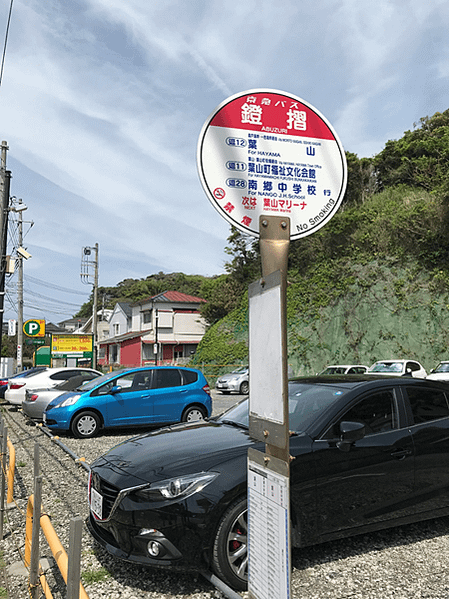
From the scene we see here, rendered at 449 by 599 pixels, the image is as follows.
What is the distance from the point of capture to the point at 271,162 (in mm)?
2461

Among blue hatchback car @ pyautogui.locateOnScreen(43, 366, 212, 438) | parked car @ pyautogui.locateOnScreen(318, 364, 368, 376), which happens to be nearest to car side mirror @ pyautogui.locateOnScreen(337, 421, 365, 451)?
blue hatchback car @ pyautogui.locateOnScreen(43, 366, 212, 438)

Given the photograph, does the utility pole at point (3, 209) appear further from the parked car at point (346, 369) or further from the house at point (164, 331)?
the house at point (164, 331)

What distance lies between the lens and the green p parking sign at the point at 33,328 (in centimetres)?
2962

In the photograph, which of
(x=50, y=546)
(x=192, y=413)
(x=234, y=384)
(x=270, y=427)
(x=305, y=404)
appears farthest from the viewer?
(x=234, y=384)

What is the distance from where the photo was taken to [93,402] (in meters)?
11.4

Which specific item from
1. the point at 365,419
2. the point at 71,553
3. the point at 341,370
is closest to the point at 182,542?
the point at 71,553

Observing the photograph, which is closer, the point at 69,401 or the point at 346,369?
the point at 69,401

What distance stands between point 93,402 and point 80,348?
57.7 ft

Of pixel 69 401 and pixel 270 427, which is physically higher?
pixel 270 427

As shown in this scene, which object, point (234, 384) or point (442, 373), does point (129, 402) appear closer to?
point (442, 373)

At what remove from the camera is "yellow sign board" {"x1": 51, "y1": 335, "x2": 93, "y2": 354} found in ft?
91.2

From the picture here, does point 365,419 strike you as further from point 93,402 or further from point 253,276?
point 253,276

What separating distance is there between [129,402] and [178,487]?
26.7ft

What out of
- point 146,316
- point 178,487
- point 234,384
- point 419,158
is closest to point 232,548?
point 178,487
